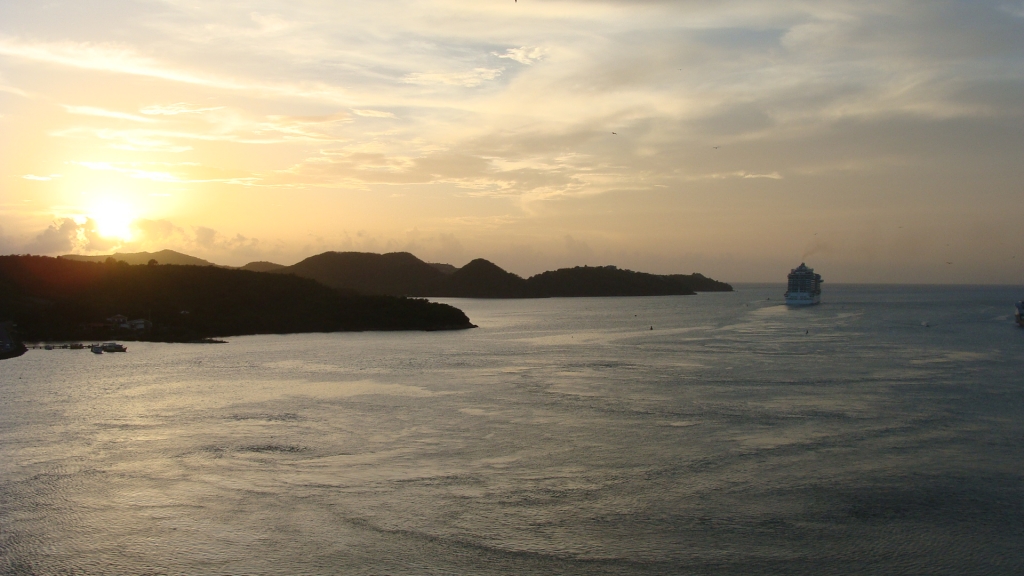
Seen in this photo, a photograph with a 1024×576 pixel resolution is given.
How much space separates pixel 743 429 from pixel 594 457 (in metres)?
6.35

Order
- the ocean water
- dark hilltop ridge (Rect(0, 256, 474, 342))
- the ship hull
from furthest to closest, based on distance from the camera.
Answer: the ship hull < dark hilltop ridge (Rect(0, 256, 474, 342)) < the ocean water

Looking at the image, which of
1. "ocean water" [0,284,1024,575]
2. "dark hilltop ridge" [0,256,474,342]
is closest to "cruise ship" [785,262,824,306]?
"dark hilltop ridge" [0,256,474,342]

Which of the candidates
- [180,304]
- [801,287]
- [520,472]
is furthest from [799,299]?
[520,472]

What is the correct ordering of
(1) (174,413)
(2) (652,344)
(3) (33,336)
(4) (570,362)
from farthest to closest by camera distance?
1. (3) (33,336)
2. (2) (652,344)
3. (4) (570,362)
4. (1) (174,413)

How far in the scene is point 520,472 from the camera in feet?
63.0

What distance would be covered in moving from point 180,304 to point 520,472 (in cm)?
7170

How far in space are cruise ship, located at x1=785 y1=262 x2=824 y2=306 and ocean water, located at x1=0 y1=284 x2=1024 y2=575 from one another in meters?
87.0

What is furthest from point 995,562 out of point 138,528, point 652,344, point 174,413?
point 652,344

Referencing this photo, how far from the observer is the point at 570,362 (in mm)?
46594

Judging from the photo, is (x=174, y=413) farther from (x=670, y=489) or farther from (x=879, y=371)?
(x=879, y=371)

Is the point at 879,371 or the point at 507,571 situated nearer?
the point at 507,571

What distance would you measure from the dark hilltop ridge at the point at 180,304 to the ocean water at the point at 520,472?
31.5 m

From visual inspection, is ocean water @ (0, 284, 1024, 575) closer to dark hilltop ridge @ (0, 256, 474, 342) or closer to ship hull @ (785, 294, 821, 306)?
dark hilltop ridge @ (0, 256, 474, 342)

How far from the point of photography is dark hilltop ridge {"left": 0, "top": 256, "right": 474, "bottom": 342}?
7038 cm
